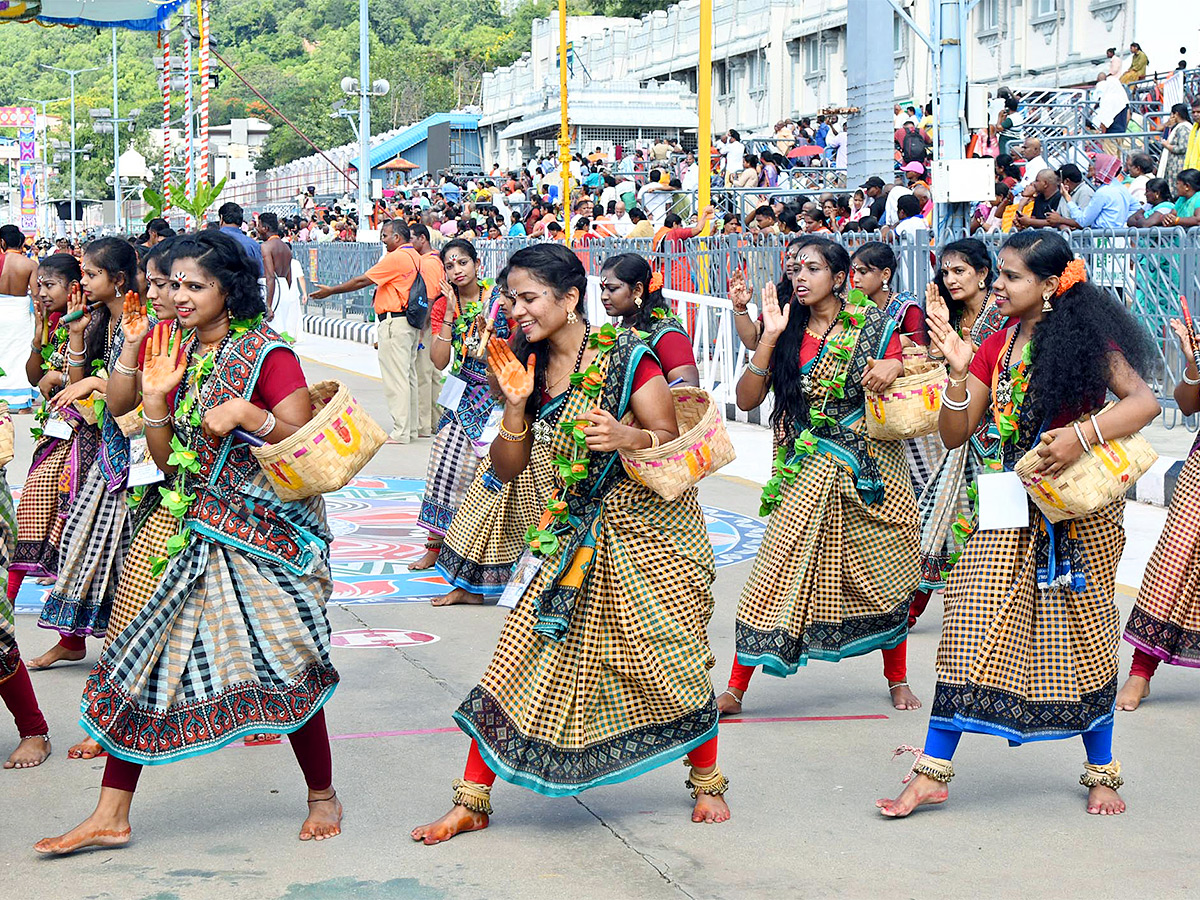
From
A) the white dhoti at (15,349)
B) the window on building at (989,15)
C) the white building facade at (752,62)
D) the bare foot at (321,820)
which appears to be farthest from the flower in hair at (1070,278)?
the window on building at (989,15)

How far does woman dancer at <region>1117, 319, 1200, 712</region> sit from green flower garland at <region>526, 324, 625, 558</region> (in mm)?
2411

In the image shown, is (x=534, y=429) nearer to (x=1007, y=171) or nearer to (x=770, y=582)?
(x=770, y=582)

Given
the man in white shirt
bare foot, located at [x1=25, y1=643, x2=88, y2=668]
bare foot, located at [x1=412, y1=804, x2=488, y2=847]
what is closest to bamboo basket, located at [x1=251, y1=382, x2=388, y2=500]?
bare foot, located at [x1=412, y1=804, x2=488, y2=847]

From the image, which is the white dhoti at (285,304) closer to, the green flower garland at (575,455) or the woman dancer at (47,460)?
the woman dancer at (47,460)

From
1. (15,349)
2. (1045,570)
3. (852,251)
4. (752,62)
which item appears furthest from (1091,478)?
(752,62)

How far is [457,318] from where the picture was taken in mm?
8891

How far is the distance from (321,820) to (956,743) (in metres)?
1.91

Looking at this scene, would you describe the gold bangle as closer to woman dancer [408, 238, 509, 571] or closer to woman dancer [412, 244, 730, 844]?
woman dancer [412, 244, 730, 844]

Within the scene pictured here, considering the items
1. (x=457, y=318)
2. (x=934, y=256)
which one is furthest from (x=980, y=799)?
(x=934, y=256)

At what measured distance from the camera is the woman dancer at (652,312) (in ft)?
18.9

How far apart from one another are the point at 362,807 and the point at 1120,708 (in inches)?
117

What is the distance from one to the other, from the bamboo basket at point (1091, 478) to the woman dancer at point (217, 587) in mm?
2138

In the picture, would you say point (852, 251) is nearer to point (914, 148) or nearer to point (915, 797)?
point (914, 148)

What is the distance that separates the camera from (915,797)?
4.86 meters
